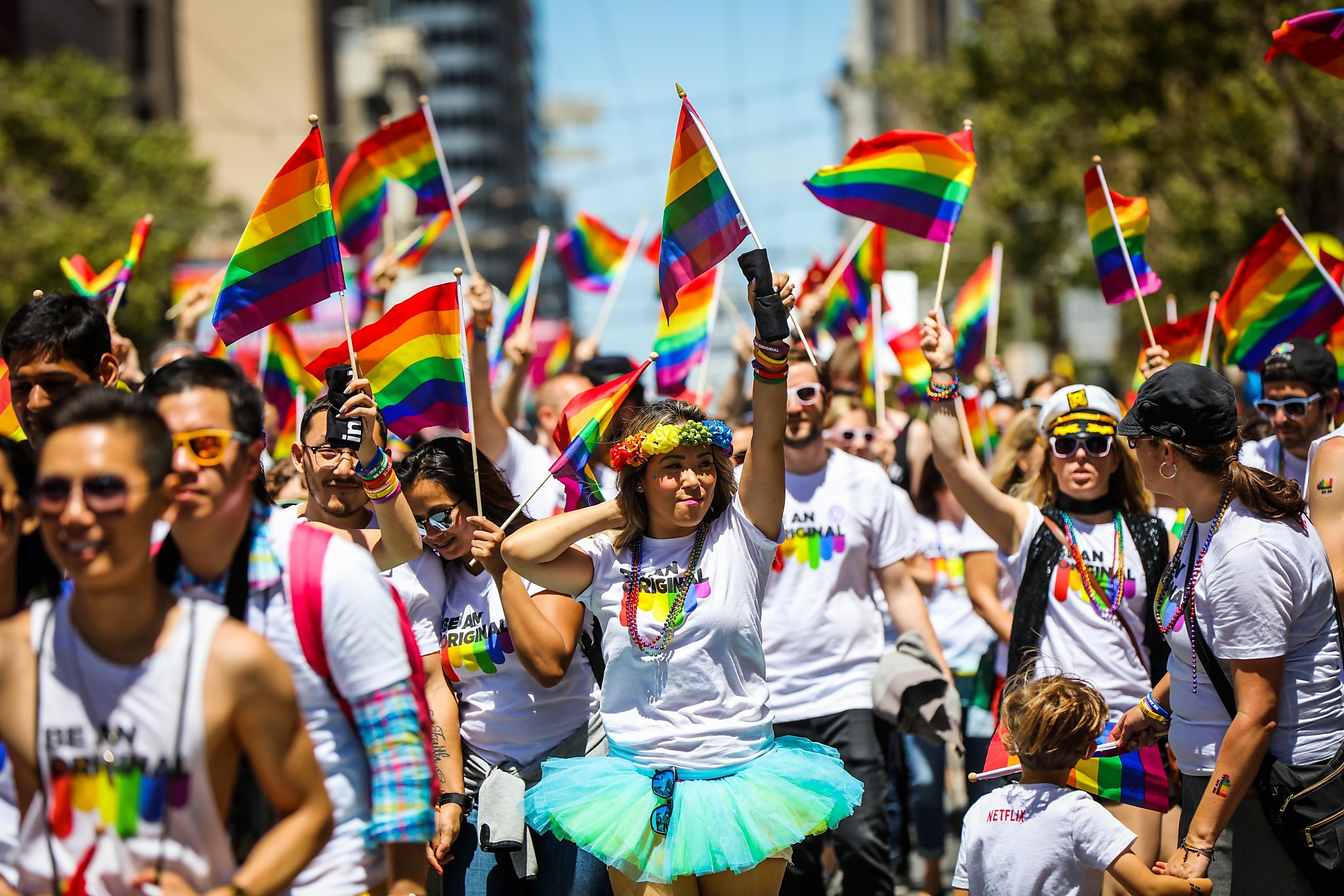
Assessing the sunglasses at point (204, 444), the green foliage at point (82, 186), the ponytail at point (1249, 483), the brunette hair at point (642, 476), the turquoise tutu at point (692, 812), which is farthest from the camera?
the green foliage at point (82, 186)

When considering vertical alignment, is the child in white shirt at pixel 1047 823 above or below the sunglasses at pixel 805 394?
below

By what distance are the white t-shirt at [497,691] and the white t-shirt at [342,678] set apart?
68.6 inches

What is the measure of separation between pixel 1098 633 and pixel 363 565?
124 inches

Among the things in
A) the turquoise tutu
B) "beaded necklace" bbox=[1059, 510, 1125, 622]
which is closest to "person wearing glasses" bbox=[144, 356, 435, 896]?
the turquoise tutu

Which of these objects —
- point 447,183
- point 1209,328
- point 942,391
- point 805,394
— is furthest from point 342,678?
point 1209,328

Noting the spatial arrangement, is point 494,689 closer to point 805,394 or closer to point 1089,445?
point 805,394

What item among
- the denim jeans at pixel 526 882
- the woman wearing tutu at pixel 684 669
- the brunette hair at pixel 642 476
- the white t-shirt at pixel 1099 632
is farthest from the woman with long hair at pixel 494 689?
the white t-shirt at pixel 1099 632

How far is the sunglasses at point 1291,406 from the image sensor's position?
6.30 meters

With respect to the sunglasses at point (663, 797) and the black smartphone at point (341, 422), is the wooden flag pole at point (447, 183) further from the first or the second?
the sunglasses at point (663, 797)

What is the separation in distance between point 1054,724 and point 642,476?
4.93ft

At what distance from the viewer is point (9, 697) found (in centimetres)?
300

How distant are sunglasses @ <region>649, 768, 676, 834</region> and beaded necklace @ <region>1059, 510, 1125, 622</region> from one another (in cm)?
183

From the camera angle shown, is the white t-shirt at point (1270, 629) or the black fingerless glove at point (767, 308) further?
the black fingerless glove at point (767, 308)

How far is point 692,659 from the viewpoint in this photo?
4613 millimetres
